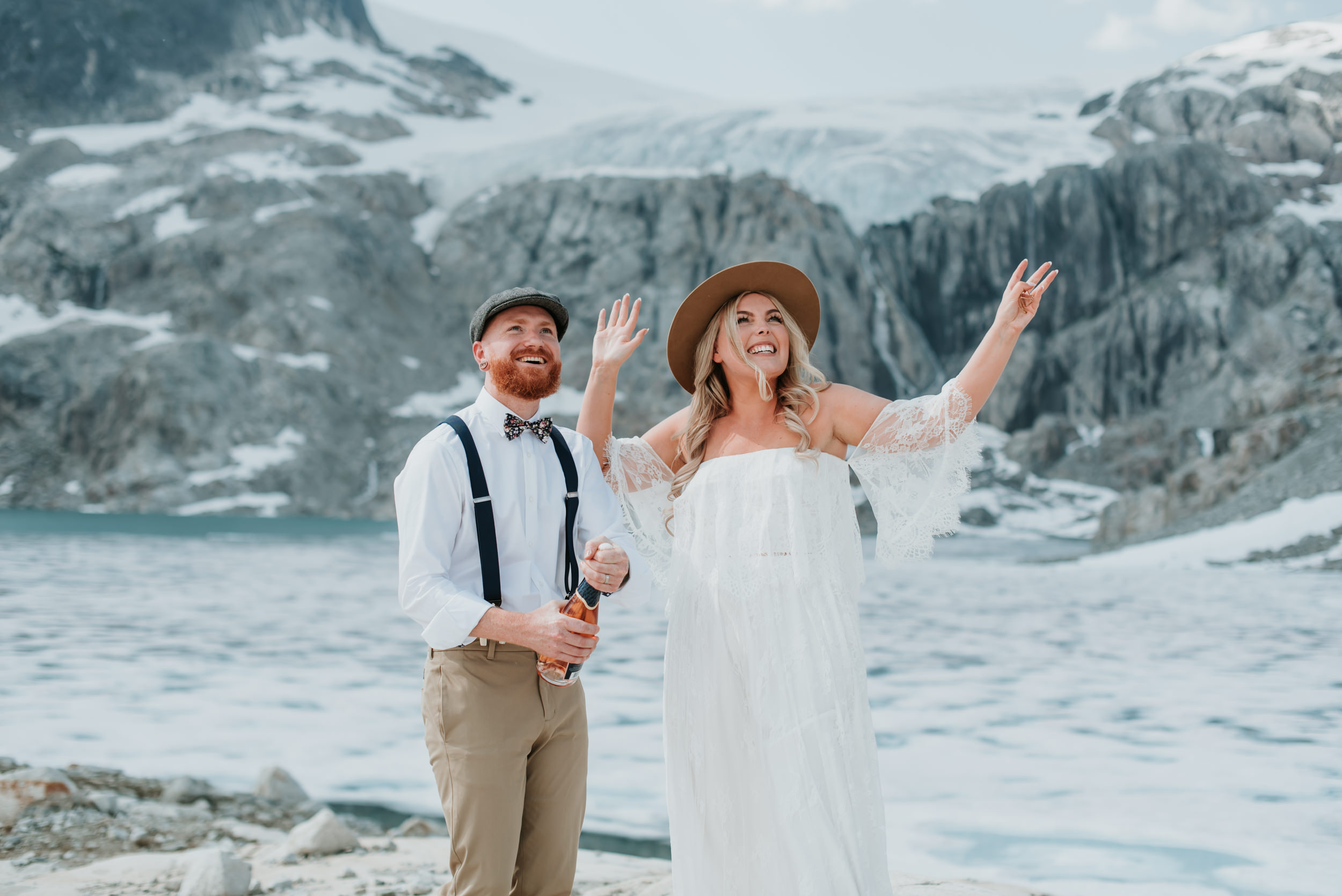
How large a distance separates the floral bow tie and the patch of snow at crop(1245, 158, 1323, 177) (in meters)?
95.7

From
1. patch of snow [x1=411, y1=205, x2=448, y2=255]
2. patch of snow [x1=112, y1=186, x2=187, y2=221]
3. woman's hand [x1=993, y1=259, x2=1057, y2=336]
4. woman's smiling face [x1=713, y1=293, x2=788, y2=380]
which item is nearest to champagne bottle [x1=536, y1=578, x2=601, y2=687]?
woman's smiling face [x1=713, y1=293, x2=788, y2=380]

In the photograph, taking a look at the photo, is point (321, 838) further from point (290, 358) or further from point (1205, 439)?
point (290, 358)

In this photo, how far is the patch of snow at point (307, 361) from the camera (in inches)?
2741

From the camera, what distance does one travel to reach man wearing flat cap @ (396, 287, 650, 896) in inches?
105

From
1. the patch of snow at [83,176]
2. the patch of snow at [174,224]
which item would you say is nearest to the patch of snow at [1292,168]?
the patch of snow at [174,224]

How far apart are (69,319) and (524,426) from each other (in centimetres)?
8240

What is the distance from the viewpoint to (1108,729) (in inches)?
316

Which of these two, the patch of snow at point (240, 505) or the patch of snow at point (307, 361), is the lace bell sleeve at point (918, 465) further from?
the patch of snow at point (307, 361)

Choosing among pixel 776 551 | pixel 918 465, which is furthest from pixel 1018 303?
pixel 776 551

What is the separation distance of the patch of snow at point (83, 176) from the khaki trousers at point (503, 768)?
96.7 meters

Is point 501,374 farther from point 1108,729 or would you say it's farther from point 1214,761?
point 1108,729

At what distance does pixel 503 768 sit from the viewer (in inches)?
106

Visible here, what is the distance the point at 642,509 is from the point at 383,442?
219ft

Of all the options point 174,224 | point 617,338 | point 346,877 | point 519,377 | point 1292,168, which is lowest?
point 346,877
